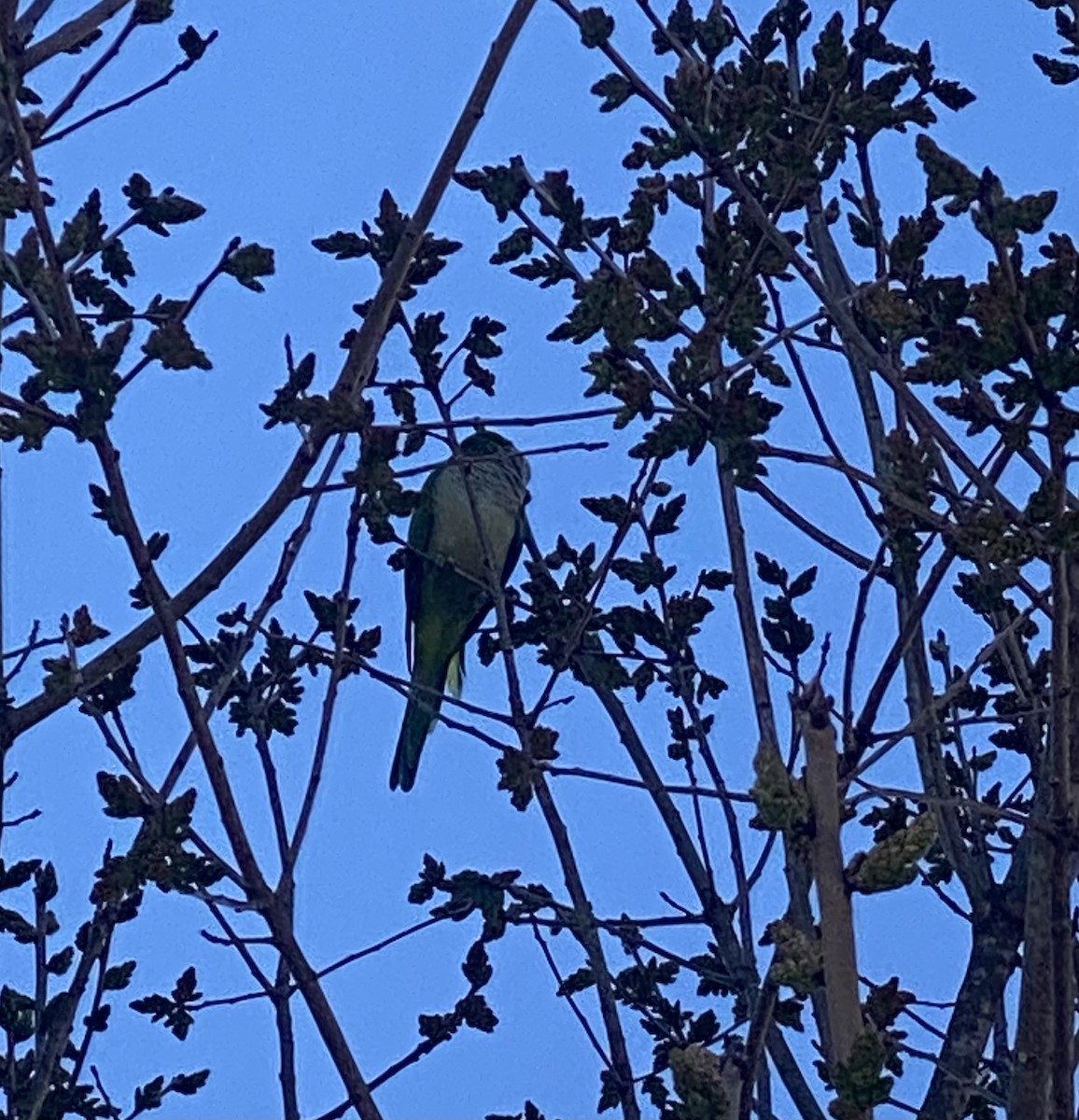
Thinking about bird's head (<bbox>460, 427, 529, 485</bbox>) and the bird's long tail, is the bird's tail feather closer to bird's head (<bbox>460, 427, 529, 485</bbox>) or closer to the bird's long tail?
the bird's long tail

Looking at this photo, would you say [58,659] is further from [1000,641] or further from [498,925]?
[1000,641]

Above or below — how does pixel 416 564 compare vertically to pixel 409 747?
above

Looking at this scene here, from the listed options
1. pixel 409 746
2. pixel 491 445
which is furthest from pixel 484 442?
pixel 409 746

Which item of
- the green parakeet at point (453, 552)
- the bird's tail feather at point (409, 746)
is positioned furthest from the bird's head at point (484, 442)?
the bird's tail feather at point (409, 746)

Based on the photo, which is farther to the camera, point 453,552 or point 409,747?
point 453,552

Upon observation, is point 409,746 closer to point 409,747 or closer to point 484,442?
point 409,747

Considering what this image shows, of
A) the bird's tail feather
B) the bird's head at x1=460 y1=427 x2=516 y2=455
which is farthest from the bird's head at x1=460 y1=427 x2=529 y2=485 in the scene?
the bird's tail feather

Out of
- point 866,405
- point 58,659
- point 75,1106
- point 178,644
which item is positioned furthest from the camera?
point 866,405

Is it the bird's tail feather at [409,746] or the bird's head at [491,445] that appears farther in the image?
the bird's head at [491,445]

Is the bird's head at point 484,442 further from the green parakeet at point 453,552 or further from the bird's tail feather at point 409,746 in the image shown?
the bird's tail feather at point 409,746

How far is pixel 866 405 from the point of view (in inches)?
153

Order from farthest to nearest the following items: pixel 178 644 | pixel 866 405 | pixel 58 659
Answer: pixel 866 405
pixel 58 659
pixel 178 644

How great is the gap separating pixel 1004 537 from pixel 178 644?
45.4 inches

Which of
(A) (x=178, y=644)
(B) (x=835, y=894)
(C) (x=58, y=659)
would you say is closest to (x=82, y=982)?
(C) (x=58, y=659)
